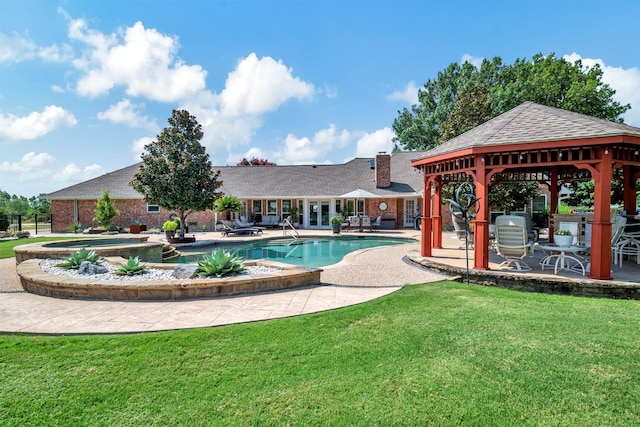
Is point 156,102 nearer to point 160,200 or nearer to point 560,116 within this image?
point 160,200

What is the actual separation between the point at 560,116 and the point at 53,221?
96.5ft

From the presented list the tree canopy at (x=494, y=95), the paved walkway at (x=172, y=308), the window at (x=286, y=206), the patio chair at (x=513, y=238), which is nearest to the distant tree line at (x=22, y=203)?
the window at (x=286, y=206)

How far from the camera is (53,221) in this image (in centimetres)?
2405

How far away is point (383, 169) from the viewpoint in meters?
24.0

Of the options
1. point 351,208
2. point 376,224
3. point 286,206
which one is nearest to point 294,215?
point 286,206

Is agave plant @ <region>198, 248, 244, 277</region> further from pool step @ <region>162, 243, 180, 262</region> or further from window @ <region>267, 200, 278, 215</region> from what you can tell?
window @ <region>267, 200, 278, 215</region>

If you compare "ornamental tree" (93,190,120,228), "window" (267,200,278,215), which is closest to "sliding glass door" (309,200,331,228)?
"window" (267,200,278,215)

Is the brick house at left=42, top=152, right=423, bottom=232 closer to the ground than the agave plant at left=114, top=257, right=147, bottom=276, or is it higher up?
higher up

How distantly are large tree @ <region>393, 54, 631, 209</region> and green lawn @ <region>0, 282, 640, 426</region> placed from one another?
1145 cm

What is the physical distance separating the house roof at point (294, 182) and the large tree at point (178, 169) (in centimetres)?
749

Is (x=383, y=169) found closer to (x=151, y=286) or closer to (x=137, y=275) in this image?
(x=137, y=275)

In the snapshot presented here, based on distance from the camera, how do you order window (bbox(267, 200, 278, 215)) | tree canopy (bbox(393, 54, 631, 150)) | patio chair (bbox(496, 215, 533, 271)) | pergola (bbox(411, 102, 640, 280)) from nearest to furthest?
pergola (bbox(411, 102, 640, 280)), patio chair (bbox(496, 215, 533, 271)), tree canopy (bbox(393, 54, 631, 150)), window (bbox(267, 200, 278, 215))

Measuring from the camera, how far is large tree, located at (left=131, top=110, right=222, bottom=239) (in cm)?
1634

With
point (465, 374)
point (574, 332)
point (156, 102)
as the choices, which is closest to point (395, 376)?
point (465, 374)
